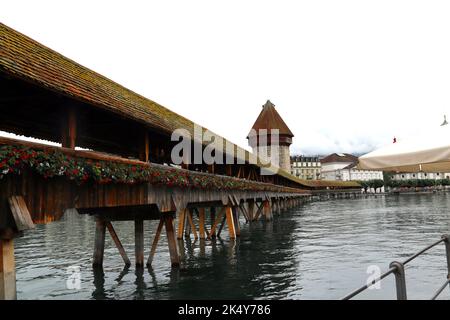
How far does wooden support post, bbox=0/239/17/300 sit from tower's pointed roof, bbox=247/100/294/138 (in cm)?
6251

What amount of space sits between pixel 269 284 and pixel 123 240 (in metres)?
13.5

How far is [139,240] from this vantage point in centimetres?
1205

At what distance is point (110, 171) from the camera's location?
733 centimetres

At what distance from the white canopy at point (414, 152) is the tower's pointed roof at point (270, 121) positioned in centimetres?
6123

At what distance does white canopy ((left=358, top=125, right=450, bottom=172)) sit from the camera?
5.00m

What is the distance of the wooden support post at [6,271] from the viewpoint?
5.05 m

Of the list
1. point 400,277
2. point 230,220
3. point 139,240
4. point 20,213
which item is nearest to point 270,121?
point 230,220

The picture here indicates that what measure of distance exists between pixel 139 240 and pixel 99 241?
1.30 m

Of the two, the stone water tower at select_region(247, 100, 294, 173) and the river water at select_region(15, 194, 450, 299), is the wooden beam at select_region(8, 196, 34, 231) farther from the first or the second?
the stone water tower at select_region(247, 100, 294, 173)
